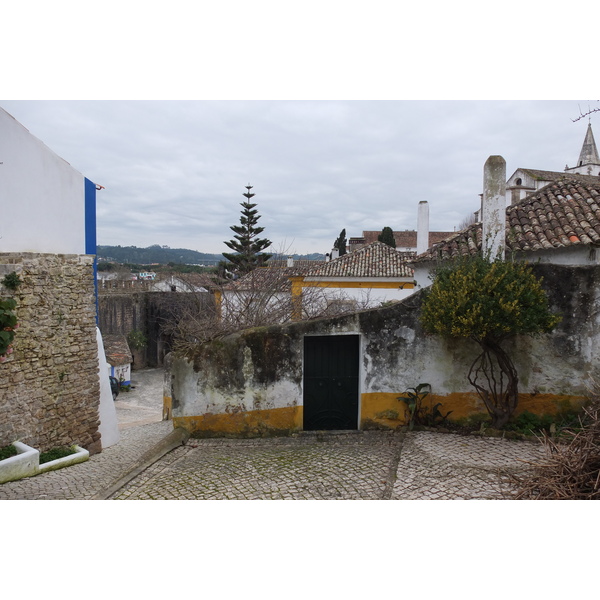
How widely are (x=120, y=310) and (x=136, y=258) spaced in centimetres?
3153

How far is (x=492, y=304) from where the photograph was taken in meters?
5.93

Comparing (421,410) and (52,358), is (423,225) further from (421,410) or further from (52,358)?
(52,358)

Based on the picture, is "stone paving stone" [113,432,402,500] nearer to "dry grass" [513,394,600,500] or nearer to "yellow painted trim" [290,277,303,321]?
"dry grass" [513,394,600,500]

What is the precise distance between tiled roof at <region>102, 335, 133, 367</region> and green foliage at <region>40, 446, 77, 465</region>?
42.5ft

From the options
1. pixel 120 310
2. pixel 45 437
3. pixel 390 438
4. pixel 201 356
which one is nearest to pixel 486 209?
pixel 390 438

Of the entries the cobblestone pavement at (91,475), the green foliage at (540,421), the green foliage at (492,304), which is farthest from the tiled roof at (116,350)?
the green foliage at (540,421)

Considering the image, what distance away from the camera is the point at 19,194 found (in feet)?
24.5

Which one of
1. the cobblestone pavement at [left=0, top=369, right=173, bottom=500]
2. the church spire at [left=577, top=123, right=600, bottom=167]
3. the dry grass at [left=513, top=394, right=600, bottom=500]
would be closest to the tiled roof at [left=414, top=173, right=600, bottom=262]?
the dry grass at [left=513, top=394, right=600, bottom=500]

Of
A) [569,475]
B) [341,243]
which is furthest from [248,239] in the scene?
[569,475]

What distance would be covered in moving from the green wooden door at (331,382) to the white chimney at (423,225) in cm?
889

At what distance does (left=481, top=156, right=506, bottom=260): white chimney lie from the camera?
698cm

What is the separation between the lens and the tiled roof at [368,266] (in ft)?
57.2

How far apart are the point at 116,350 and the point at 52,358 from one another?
49.3ft

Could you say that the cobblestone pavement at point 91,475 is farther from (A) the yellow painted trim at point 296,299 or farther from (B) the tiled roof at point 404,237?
(B) the tiled roof at point 404,237
